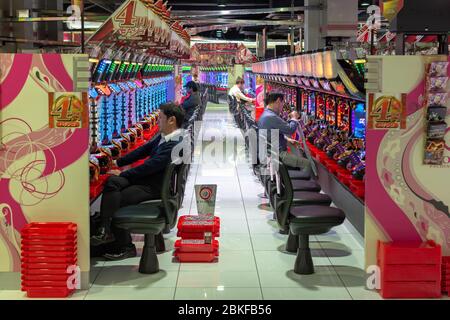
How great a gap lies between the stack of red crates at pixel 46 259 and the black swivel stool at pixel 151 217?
1.82ft

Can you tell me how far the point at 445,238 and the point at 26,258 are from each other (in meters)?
3.13

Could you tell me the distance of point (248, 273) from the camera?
5383 mm

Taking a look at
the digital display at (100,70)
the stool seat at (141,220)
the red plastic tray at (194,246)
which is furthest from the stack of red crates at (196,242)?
the digital display at (100,70)

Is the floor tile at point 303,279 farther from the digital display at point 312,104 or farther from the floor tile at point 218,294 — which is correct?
the digital display at point 312,104

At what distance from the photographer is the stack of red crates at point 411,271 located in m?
4.62

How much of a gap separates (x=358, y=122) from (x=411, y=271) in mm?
3671

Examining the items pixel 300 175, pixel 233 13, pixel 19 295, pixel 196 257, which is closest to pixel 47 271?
pixel 19 295

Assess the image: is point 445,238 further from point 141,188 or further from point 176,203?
point 141,188

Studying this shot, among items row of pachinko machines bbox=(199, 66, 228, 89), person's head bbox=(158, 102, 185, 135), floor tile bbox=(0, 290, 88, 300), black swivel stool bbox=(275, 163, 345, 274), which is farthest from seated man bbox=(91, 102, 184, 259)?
row of pachinko machines bbox=(199, 66, 228, 89)

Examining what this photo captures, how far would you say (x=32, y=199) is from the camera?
4.82 m

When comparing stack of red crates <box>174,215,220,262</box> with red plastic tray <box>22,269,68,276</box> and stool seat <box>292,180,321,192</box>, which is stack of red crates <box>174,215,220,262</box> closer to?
stool seat <box>292,180,321,192</box>

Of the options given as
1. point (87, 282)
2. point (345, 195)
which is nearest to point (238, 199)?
point (345, 195)

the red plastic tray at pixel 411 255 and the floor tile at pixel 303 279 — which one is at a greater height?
the red plastic tray at pixel 411 255
